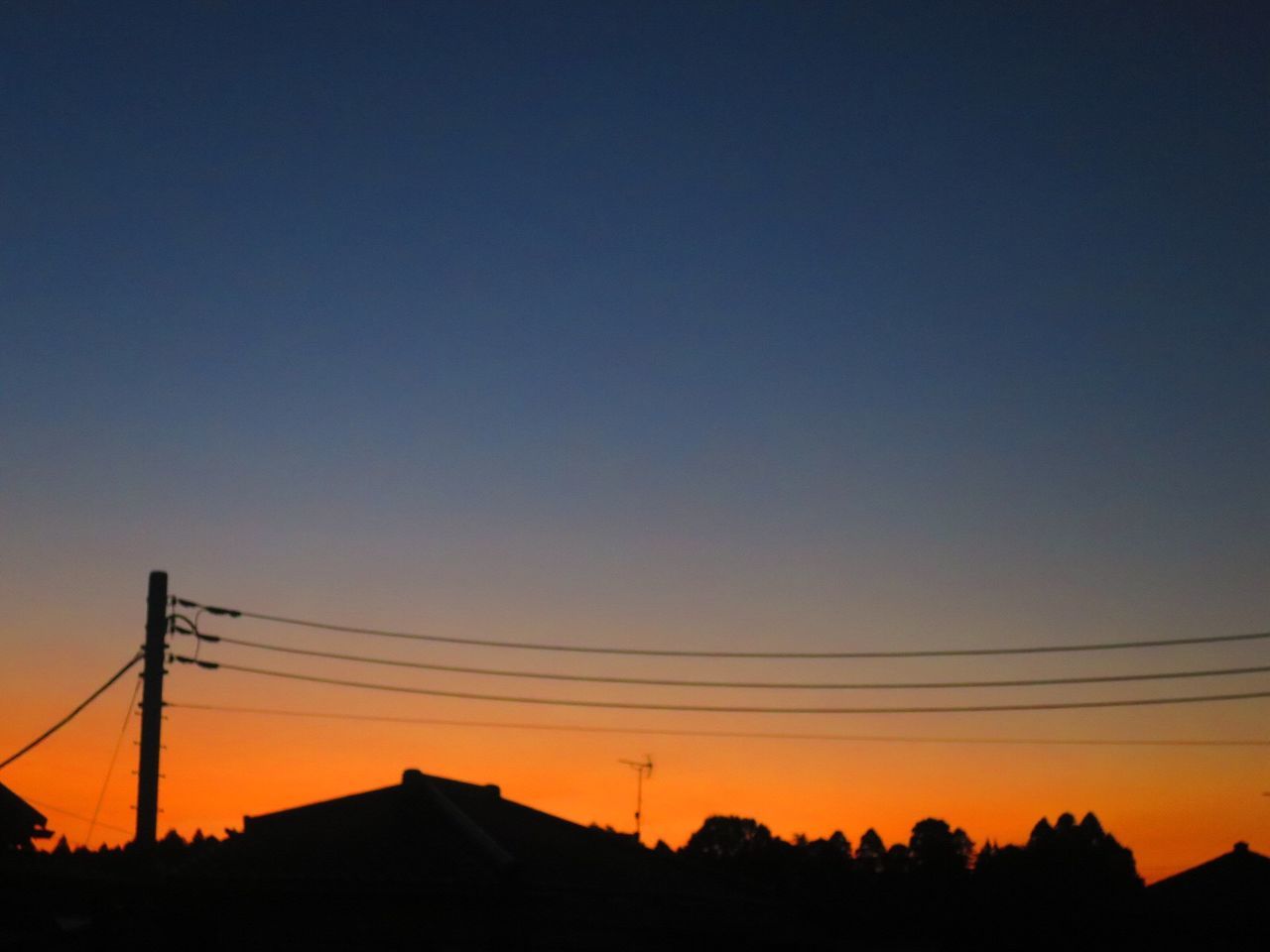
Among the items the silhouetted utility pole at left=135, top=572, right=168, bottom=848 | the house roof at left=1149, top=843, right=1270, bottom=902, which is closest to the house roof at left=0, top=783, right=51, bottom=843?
the silhouetted utility pole at left=135, top=572, right=168, bottom=848

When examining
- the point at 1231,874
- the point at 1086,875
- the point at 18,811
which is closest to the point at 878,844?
the point at 1086,875

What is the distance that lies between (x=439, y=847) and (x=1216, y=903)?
99.0ft

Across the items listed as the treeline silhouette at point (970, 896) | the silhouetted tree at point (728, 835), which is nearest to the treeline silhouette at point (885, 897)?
the treeline silhouette at point (970, 896)

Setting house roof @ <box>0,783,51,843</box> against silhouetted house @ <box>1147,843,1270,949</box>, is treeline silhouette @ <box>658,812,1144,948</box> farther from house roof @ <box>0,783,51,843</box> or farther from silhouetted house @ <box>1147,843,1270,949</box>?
house roof @ <box>0,783,51,843</box>

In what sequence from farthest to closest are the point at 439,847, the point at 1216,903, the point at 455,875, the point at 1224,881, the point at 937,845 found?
the point at 937,845
the point at 1224,881
the point at 1216,903
the point at 439,847
the point at 455,875

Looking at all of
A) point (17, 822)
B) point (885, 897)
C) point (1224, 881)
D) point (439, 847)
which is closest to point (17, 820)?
point (17, 822)

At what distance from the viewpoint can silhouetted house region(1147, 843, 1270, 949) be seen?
39.3 meters

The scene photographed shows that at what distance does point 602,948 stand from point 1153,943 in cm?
2517

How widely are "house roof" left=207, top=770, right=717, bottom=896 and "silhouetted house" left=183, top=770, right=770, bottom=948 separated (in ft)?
0.14

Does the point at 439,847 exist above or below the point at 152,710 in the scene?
below

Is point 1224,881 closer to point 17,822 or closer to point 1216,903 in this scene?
point 1216,903

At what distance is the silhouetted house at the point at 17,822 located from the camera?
25.4 meters

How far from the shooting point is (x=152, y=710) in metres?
24.5

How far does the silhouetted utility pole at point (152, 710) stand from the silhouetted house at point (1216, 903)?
101 ft
